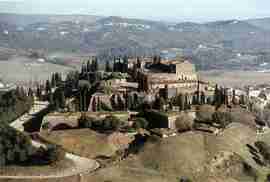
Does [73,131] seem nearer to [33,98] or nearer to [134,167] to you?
[134,167]

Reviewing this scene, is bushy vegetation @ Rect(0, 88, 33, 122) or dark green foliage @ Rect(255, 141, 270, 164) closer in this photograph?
dark green foliage @ Rect(255, 141, 270, 164)

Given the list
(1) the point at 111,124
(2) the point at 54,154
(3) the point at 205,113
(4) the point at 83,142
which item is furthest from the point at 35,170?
(3) the point at 205,113

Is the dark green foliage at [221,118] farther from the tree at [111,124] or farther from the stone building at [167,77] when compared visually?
the tree at [111,124]

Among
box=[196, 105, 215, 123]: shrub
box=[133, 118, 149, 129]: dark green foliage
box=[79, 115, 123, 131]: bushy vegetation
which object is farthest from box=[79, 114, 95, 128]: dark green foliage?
box=[196, 105, 215, 123]: shrub

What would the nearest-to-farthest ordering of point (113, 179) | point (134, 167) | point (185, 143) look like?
1. point (113, 179)
2. point (134, 167)
3. point (185, 143)

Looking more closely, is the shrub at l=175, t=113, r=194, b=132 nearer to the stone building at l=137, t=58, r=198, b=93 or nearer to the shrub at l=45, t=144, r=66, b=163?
the stone building at l=137, t=58, r=198, b=93

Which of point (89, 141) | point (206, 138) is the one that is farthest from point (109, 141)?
point (206, 138)
